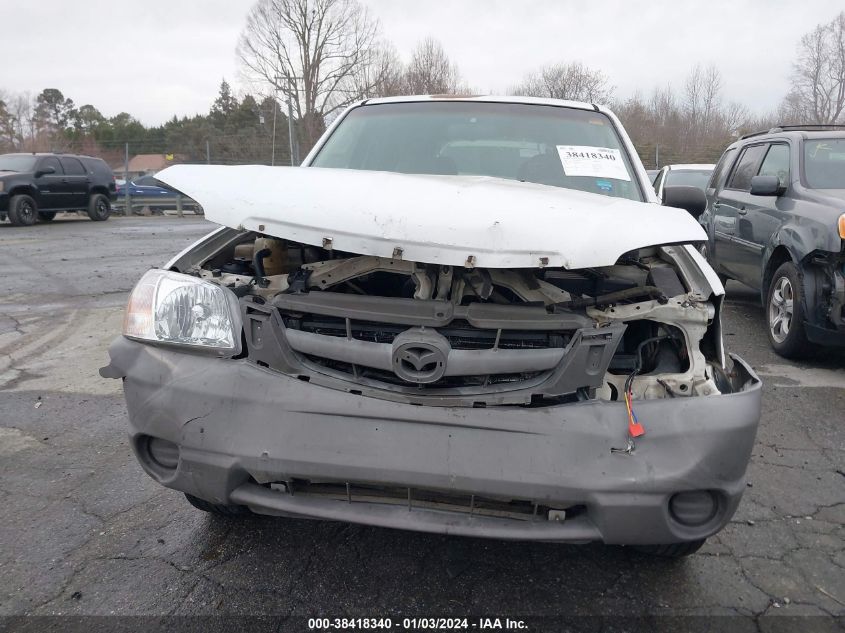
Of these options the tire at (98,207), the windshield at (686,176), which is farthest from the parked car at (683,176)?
the tire at (98,207)

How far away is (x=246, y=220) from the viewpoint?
76.1 inches

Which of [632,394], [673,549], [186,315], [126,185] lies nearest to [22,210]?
[126,185]

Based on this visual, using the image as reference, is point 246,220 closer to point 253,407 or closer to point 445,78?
point 253,407

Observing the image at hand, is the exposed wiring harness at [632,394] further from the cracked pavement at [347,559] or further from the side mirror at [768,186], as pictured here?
the side mirror at [768,186]

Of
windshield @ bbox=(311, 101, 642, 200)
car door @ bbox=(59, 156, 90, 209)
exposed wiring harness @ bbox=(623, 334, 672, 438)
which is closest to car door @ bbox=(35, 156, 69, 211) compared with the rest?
car door @ bbox=(59, 156, 90, 209)

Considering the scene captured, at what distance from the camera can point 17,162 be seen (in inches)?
585

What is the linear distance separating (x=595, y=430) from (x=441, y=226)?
0.72 m

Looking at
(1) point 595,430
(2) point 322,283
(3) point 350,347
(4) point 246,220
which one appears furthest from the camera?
(2) point 322,283

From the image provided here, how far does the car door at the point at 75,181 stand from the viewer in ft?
52.6

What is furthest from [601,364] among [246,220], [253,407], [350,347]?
[246,220]

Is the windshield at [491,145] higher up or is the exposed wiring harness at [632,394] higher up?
the windshield at [491,145]

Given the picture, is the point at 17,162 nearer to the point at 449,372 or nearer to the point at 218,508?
the point at 218,508

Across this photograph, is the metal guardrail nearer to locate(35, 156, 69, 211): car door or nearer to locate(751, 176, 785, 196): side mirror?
locate(35, 156, 69, 211): car door

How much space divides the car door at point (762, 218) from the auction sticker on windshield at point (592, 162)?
2.61m
